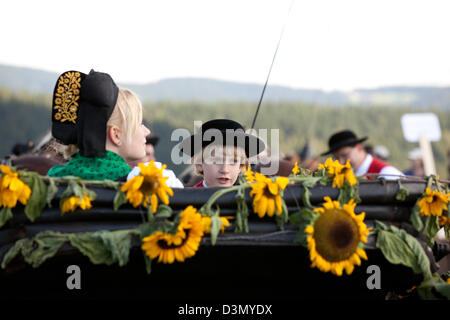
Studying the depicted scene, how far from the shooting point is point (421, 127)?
9062mm

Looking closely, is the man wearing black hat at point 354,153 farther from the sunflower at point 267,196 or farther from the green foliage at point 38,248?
the green foliage at point 38,248

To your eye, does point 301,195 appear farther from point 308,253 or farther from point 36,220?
point 36,220

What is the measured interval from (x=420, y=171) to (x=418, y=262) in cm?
828

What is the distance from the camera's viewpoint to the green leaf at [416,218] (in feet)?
7.49

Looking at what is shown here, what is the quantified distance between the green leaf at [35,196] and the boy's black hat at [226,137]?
148cm

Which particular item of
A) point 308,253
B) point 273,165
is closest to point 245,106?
point 273,165

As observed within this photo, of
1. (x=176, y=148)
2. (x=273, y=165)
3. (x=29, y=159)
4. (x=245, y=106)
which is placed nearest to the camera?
(x=176, y=148)

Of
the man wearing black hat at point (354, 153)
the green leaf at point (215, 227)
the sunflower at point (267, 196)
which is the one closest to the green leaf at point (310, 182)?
the sunflower at point (267, 196)

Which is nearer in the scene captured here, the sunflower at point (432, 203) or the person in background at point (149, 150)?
the sunflower at point (432, 203)

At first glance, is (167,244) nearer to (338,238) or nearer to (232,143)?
(338,238)

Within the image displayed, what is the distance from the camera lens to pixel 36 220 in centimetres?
215

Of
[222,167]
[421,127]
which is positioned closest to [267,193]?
[222,167]

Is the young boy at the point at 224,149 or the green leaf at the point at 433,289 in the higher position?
the young boy at the point at 224,149
